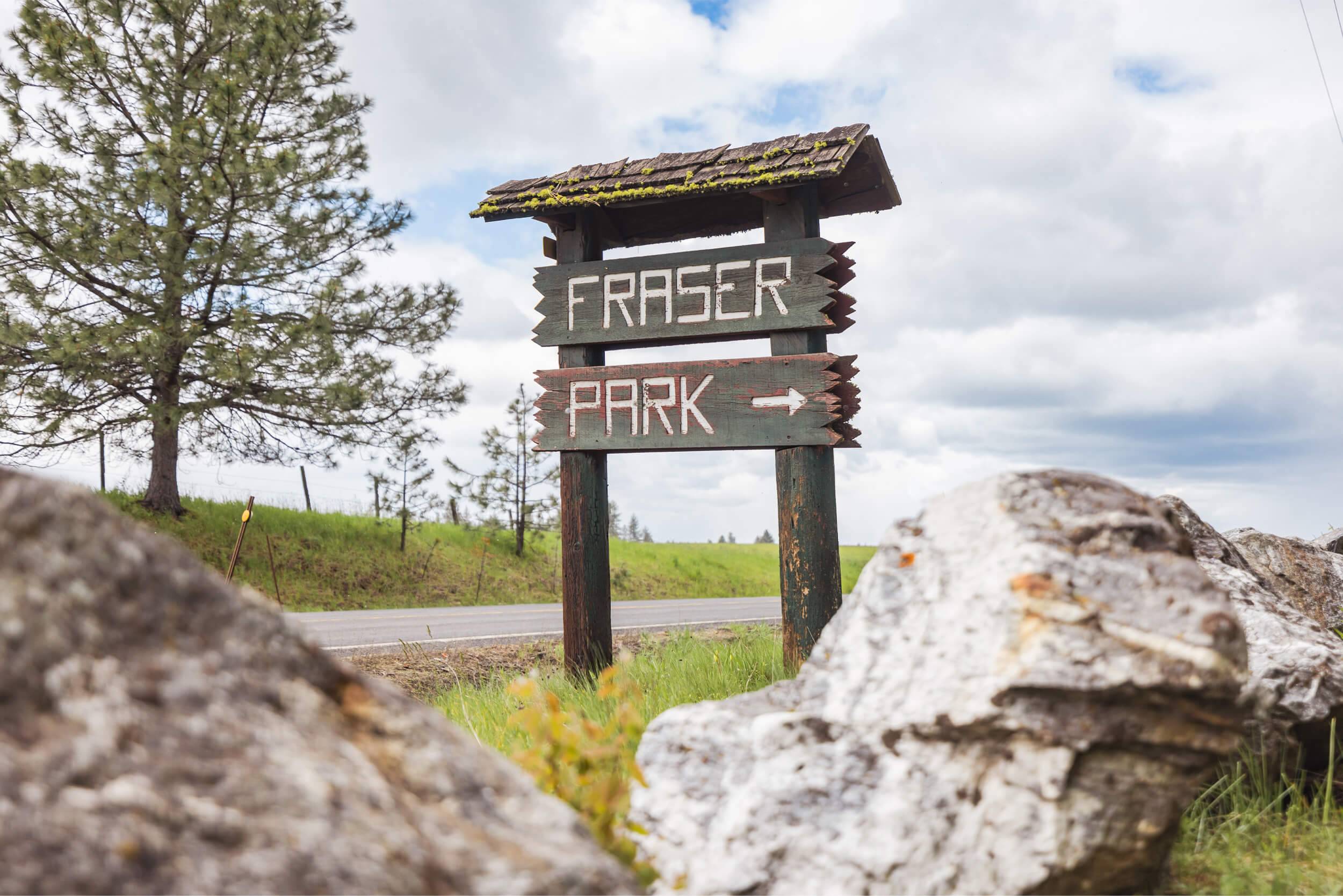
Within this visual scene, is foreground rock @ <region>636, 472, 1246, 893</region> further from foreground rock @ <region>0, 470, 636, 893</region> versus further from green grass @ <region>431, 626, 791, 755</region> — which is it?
green grass @ <region>431, 626, 791, 755</region>

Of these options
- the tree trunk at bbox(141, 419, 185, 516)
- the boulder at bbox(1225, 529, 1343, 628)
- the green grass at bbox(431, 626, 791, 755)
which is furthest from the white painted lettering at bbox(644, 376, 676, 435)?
the tree trunk at bbox(141, 419, 185, 516)

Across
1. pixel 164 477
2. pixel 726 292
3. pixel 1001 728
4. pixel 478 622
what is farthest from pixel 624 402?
pixel 164 477

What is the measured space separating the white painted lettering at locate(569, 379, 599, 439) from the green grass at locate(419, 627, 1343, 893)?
1976 millimetres

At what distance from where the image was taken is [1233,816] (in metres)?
3.18

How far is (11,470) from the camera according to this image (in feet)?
5.09

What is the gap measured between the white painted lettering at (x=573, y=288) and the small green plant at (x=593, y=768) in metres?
4.09

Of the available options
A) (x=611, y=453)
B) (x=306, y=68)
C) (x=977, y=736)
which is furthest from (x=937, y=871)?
(x=306, y=68)

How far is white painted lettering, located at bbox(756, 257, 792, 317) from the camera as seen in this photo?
6102 mm

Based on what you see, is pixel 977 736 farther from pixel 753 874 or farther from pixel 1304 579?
pixel 1304 579

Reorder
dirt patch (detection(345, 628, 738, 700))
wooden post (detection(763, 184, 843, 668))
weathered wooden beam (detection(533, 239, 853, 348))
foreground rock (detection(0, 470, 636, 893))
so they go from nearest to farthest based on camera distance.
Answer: foreground rock (detection(0, 470, 636, 893))
wooden post (detection(763, 184, 843, 668))
weathered wooden beam (detection(533, 239, 853, 348))
dirt patch (detection(345, 628, 738, 700))

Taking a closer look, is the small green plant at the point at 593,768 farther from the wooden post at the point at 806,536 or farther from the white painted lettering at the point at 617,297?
the white painted lettering at the point at 617,297

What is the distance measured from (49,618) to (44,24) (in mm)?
17160

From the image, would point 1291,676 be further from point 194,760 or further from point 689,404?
point 194,760

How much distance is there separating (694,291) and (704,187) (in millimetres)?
722
